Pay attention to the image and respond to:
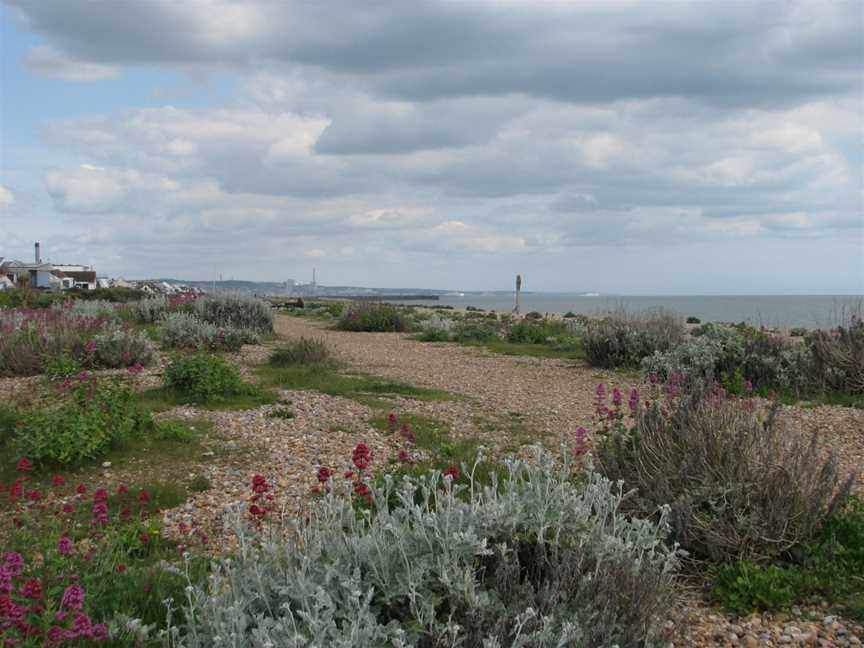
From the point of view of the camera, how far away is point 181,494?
5.54 metres

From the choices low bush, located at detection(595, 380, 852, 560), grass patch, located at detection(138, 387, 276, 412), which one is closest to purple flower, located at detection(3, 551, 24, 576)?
low bush, located at detection(595, 380, 852, 560)

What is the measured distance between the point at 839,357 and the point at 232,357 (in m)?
9.94

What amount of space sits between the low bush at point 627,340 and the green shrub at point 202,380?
669 cm

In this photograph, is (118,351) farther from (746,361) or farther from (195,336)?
(746,361)

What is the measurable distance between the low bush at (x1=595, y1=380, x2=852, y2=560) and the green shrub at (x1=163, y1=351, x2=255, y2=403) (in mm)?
5512

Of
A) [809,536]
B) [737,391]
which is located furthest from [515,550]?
[737,391]

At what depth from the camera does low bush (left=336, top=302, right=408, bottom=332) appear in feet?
76.5

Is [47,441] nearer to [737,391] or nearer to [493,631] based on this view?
[493,631]

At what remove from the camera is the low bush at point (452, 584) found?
104 inches

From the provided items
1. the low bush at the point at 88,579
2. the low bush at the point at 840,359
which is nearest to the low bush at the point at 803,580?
the low bush at the point at 88,579

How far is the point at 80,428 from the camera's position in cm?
629

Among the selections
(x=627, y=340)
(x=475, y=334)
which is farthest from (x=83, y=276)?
(x=627, y=340)

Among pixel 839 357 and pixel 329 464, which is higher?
pixel 839 357

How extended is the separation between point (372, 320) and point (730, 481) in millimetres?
19363
